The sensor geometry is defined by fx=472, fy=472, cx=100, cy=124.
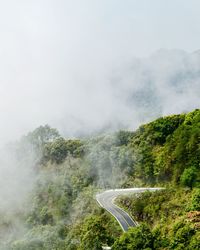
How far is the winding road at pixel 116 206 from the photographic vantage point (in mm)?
62316

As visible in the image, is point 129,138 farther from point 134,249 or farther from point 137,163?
point 134,249

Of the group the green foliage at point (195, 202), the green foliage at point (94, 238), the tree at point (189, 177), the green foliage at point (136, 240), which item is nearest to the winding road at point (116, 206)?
the green foliage at point (94, 238)

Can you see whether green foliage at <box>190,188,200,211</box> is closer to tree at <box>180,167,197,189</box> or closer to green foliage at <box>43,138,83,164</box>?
tree at <box>180,167,197,189</box>

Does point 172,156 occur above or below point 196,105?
below

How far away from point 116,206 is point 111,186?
13.6m

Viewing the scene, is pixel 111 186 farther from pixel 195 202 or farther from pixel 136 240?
pixel 136 240

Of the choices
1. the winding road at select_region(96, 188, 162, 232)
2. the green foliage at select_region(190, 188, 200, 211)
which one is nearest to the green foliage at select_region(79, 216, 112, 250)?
the winding road at select_region(96, 188, 162, 232)

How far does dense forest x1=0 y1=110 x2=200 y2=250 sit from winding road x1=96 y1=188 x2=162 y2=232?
88 centimetres

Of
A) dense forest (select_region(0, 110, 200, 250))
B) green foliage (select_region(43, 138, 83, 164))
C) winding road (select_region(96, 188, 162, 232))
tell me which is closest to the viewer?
dense forest (select_region(0, 110, 200, 250))

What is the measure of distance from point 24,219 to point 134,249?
50857mm

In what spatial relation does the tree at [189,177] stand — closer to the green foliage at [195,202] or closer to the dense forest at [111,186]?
the dense forest at [111,186]

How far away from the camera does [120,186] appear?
82.1 meters

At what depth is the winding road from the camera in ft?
204

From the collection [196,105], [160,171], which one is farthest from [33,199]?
[196,105]
